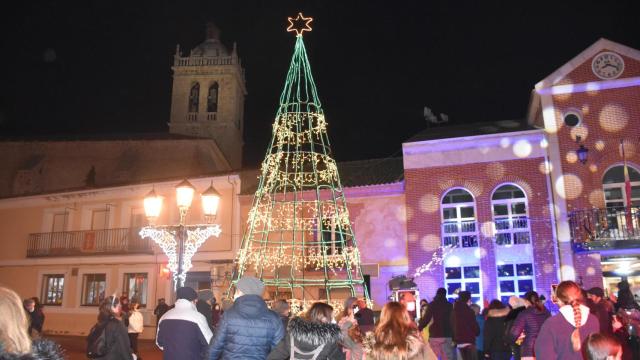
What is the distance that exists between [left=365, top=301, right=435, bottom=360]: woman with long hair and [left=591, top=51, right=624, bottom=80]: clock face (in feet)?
49.5

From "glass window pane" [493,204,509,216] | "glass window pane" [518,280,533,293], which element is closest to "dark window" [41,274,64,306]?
"glass window pane" [493,204,509,216]

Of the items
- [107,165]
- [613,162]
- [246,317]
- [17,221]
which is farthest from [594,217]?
[107,165]

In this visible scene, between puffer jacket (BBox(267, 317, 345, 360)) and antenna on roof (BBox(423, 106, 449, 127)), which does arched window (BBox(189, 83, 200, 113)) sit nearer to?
antenna on roof (BBox(423, 106, 449, 127))

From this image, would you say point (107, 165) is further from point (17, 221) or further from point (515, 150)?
point (515, 150)

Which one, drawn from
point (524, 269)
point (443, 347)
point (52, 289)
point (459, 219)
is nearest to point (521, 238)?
point (524, 269)

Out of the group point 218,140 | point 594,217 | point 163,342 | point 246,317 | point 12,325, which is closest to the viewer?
point 12,325

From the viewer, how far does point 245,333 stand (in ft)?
14.9

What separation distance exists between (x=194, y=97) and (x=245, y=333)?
43899mm

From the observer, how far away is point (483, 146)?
56.0ft

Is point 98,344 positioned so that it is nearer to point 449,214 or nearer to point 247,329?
point 247,329

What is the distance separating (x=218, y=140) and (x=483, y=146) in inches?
1260

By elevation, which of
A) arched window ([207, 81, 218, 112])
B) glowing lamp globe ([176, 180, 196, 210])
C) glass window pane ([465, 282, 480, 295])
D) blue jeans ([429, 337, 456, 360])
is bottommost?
blue jeans ([429, 337, 456, 360])

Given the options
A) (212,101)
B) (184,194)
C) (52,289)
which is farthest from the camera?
(212,101)

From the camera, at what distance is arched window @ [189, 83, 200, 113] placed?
46.0 m
